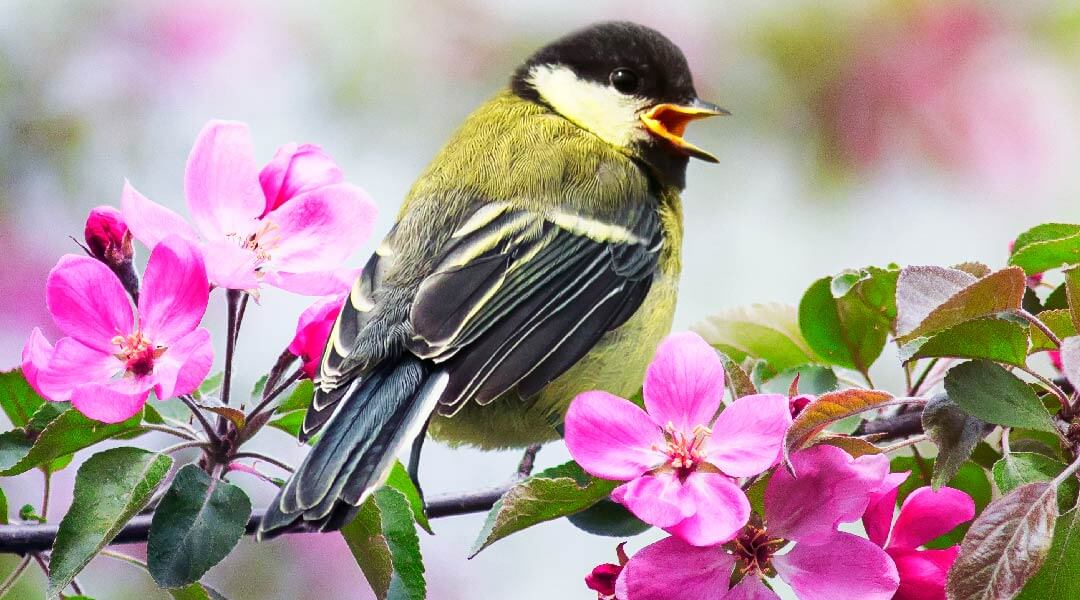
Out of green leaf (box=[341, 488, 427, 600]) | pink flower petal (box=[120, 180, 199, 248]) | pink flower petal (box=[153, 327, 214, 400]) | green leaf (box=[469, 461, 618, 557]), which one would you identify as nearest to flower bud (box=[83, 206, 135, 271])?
pink flower petal (box=[120, 180, 199, 248])

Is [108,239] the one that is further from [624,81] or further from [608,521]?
[624,81]

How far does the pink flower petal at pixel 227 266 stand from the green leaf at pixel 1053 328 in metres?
0.59

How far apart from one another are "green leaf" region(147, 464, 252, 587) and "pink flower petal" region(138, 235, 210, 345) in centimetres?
11

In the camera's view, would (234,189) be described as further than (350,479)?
Yes

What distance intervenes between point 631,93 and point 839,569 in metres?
1.13

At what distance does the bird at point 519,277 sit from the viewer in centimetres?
110

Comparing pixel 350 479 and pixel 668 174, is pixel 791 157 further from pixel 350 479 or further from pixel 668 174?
pixel 350 479

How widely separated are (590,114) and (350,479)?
987mm

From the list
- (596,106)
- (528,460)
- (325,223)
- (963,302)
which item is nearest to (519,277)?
(528,460)

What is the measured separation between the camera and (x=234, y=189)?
3.48ft

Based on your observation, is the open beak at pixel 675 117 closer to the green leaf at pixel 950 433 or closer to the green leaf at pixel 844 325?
the green leaf at pixel 844 325

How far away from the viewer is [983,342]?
0.80 meters

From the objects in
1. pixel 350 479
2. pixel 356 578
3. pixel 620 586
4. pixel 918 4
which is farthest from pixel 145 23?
pixel 620 586

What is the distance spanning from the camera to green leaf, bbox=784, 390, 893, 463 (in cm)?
75
